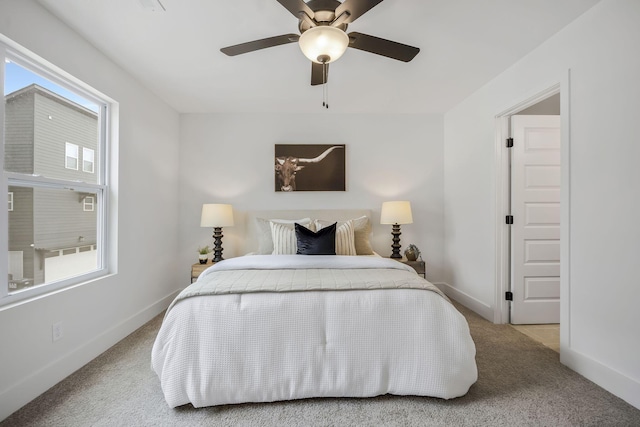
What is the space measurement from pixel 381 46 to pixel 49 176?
92.9 inches

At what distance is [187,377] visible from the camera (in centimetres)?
155

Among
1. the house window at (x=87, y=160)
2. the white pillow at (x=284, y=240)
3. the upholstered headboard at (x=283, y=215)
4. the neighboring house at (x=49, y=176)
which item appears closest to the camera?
the neighboring house at (x=49, y=176)

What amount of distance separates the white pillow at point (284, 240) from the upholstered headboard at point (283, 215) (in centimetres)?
62

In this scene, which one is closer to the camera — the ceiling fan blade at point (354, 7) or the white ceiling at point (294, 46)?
the ceiling fan blade at point (354, 7)

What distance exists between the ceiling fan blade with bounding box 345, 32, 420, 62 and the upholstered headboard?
209 cm

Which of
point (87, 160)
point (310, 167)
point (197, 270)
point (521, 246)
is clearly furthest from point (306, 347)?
point (310, 167)

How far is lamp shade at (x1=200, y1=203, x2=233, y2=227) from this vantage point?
3.27m

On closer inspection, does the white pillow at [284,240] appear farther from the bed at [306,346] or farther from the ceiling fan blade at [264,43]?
the ceiling fan blade at [264,43]

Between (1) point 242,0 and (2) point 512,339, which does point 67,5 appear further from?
(2) point 512,339

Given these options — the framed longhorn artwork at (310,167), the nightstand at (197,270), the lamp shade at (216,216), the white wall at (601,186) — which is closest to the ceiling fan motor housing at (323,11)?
the white wall at (601,186)

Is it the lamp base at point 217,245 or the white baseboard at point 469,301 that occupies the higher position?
the lamp base at point 217,245

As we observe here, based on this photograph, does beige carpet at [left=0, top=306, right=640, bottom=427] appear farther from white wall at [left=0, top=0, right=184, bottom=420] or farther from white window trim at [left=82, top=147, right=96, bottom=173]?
white window trim at [left=82, top=147, right=96, bottom=173]

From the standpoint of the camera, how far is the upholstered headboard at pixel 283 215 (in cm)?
365

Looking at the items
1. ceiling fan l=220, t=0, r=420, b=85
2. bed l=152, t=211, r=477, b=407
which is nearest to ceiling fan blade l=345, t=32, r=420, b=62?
ceiling fan l=220, t=0, r=420, b=85
